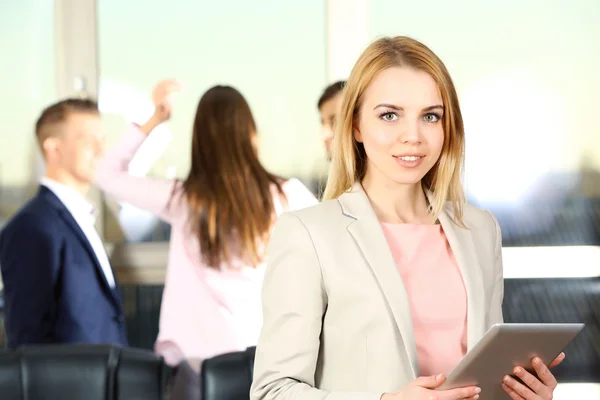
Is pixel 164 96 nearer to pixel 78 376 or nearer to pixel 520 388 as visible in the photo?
pixel 78 376

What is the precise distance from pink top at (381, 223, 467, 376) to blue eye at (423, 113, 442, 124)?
0.60ft

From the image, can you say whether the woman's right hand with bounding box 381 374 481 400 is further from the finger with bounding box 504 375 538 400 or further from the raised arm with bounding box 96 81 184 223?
the raised arm with bounding box 96 81 184 223

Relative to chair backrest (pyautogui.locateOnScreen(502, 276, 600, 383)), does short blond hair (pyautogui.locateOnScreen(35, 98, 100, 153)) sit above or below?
above

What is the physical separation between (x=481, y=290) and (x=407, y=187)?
8.3 inches

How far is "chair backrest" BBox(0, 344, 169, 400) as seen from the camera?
1.54m

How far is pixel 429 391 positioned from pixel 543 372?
218 millimetres

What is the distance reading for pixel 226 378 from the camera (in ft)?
5.12

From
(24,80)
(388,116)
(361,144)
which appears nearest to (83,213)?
(24,80)

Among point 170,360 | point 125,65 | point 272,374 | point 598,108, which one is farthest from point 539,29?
point 272,374

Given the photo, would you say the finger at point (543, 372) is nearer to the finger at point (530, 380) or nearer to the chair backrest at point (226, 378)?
the finger at point (530, 380)

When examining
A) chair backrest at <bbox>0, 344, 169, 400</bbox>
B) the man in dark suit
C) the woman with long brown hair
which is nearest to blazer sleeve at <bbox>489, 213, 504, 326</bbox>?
chair backrest at <bbox>0, 344, 169, 400</bbox>

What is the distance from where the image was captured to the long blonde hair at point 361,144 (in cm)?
135

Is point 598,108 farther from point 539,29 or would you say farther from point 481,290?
point 481,290

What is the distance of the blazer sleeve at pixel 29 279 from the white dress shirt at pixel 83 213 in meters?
0.19
